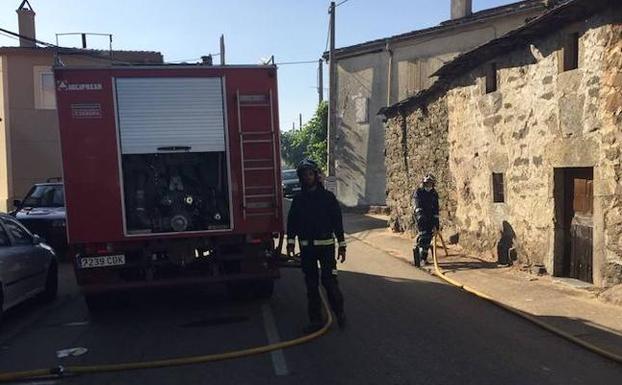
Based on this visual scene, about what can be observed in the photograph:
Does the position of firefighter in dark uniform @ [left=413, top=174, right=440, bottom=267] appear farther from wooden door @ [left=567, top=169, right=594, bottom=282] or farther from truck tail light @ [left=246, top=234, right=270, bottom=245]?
truck tail light @ [left=246, top=234, right=270, bottom=245]

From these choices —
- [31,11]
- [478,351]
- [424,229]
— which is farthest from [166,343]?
[31,11]

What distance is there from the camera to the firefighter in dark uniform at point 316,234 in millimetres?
7270

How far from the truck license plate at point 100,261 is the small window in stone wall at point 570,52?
22.9 feet

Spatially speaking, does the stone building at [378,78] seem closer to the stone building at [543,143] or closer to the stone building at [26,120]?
the stone building at [26,120]

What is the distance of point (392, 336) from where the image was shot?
6.78 m

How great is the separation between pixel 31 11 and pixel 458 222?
70.5 feet

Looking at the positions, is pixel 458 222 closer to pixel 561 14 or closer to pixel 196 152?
pixel 561 14

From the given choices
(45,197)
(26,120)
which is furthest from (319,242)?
(26,120)

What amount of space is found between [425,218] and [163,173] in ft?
18.7

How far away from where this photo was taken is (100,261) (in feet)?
25.2

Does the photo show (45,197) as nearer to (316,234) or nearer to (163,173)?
(163,173)

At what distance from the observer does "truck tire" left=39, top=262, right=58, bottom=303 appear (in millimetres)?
9477

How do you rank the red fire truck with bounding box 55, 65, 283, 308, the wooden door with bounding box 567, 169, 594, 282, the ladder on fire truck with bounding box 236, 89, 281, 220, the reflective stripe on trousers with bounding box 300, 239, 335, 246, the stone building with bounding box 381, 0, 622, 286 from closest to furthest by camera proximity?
the reflective stripe on trousers with bounding box 300, 239, 335, 246 → the red fire truck with bounding box 55, 65, 283, 308 → the ladder on fire truck with bounding box 236, 89, 281, 220 → the stone building with bounding box 381, 0, 622, 286 → the wooden door with bounding box 567, 169, 594, 282

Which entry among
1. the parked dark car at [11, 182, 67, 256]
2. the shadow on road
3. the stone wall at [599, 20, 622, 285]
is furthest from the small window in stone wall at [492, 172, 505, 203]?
the parked dark car at [11, 182, 67, 256]
